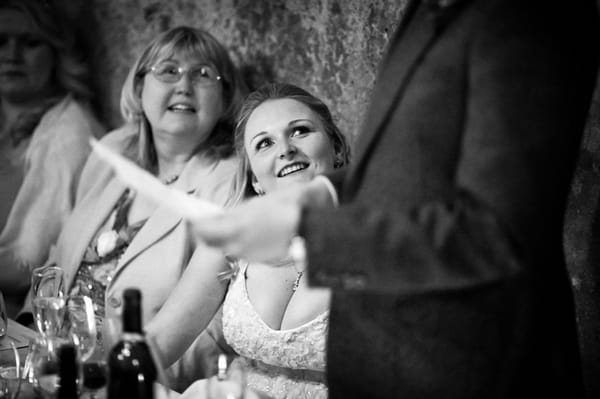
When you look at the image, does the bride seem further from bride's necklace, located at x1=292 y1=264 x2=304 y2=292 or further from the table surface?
the table surface

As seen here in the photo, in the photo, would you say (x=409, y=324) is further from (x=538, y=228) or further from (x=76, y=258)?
(x=76, y=258)

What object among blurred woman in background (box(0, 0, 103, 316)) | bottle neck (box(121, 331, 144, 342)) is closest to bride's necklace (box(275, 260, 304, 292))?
bottle neck (box(121, 331, 144, 342))

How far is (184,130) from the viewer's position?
2.94 metres

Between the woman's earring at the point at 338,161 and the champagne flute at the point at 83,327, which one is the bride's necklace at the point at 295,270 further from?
the champagne flute at the point at 83,327

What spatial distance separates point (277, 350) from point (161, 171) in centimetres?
129

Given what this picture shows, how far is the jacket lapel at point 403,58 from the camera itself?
1.19m

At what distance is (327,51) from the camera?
9.24ft

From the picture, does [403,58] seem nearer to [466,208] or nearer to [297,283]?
[466,208]

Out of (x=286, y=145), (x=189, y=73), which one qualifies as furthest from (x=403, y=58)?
(x=189, y=73)

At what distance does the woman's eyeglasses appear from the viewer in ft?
9.62

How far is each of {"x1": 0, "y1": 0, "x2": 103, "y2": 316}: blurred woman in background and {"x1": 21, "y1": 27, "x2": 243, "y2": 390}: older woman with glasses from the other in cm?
33

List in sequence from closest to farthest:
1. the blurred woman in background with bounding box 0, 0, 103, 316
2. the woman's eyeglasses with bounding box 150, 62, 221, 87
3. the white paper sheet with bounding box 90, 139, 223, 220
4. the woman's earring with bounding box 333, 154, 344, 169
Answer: the white paper sheet with bounding box 90, 139, 223, 220 → the woman's earring with bounding box 333, 154, 344, 169 → the woman's eyeglasses with bounding box 150, 62, 221, 87 → the blurred woman in background with bounding box 0, 0, 103, 316

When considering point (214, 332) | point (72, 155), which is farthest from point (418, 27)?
point (72, 155)

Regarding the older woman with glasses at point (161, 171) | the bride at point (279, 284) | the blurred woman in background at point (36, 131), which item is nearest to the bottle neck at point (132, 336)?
the bride at point (279, 284)
